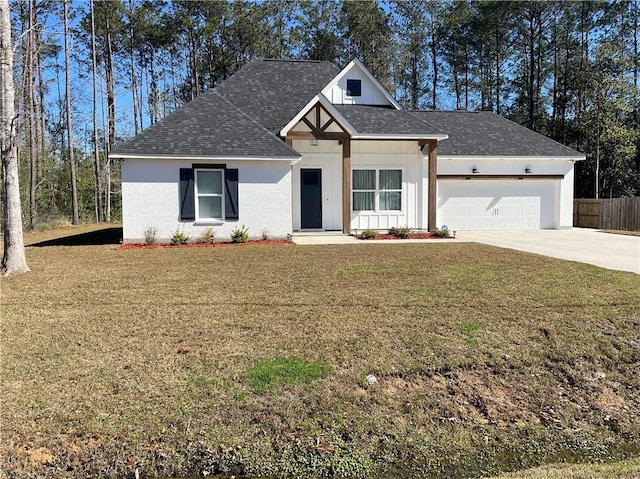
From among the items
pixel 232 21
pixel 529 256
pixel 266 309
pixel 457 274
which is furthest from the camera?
pixel 232 21

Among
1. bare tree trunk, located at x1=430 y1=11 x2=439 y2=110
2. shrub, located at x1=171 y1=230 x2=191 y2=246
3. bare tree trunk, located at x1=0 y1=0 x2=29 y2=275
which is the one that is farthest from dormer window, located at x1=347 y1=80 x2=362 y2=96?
bare tree trunk, located at x1=430 y1=11 x2=439 y2=110

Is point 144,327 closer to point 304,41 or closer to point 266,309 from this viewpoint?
point 266,309

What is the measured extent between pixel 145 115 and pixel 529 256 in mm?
31402

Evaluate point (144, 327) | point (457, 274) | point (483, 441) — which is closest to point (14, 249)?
point (144, 327)

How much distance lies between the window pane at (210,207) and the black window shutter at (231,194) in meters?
0.29

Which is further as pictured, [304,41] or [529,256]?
[304,41]

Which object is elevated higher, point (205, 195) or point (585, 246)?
point (205, 195)

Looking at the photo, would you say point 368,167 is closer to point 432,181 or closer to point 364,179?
point 364,179

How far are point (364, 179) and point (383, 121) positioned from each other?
2.18 m

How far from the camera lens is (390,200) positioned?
1745cm

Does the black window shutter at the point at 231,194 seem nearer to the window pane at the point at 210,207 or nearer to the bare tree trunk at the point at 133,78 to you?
the window pane at the point at 210,207

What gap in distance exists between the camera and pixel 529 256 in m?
10.7

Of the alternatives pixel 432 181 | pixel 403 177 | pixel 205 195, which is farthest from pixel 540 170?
pixel 205 195

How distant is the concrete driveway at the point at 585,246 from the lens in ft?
33.2
